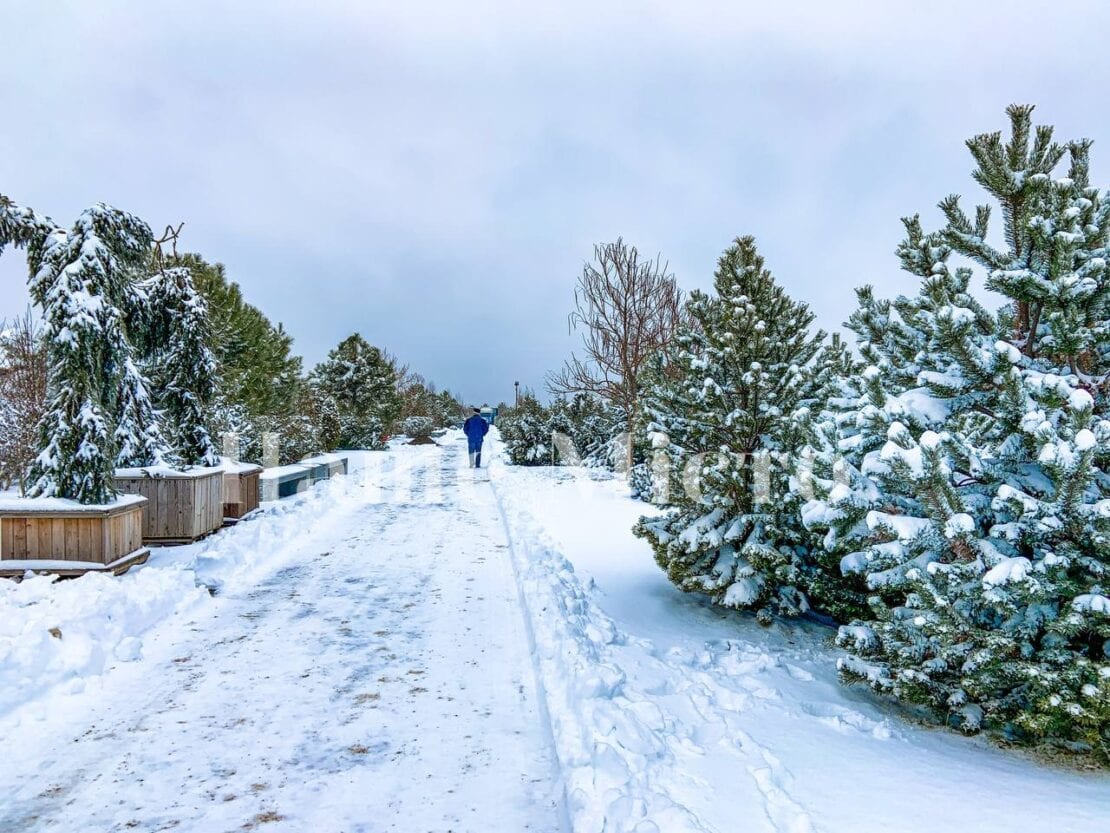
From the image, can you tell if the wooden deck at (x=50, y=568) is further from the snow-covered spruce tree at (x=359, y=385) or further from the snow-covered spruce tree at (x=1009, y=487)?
the snow-covered spruce tree at (x=359, y=385)

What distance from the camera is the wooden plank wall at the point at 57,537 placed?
268 inches

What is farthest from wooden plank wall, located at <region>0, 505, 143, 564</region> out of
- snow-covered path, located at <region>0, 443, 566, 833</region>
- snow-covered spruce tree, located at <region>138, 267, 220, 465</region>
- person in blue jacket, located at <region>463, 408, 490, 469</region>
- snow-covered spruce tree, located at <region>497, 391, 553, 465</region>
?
snow-covered spruce tree, located at <region>497, 391, 553, 465</region>

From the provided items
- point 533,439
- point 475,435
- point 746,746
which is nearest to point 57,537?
point 746,746

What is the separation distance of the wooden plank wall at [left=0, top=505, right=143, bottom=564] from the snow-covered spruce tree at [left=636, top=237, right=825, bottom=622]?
601 centimetres

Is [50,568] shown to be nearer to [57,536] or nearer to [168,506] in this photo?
[57,536]

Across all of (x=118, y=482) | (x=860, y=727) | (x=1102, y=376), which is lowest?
(x=860, y=727)

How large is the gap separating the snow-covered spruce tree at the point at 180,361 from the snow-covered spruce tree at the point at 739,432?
7833mm

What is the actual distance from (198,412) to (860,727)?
1020 cm

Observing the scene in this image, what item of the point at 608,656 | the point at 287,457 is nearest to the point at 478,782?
the point at 608,656

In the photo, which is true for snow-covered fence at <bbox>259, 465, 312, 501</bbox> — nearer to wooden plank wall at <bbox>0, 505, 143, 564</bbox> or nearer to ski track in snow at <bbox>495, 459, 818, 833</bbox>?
wooden plank wall at <bbox>0, 505, 143, 564</bbox>

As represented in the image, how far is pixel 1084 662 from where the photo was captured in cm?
322

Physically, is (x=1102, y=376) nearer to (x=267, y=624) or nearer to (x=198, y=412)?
(x=267, y=624)

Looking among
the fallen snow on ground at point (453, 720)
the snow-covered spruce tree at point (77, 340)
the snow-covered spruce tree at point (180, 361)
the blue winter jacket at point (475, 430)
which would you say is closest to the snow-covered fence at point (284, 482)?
the snow-covered spruce tree at point (180, 361)

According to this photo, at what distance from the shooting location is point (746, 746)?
3.65 meters
